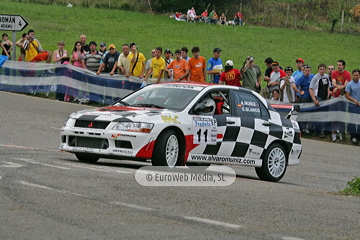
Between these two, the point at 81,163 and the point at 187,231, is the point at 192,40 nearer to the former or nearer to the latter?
the point at 81,163

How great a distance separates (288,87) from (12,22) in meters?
11.3

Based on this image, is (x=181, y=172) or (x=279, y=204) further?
(x=181, y=172)

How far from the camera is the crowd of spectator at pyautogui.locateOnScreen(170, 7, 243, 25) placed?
246 feet

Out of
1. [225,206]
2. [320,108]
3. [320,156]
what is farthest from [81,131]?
[320,108]

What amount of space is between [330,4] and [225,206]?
75.3 metres

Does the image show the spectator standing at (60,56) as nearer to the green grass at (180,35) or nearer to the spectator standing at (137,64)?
the spectator standing at (137,64)

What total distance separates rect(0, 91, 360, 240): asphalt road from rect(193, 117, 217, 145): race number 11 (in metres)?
0.90

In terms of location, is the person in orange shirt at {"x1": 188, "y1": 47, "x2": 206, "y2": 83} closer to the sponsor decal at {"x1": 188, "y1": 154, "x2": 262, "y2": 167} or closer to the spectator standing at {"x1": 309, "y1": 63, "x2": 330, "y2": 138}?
the spectator standing at {"x1": 309, "y1": 63, "x2": 330, "y2": 138}

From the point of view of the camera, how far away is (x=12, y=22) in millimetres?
26828

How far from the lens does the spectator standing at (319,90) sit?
1991 centimetres

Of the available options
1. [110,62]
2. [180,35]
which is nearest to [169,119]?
[110,62]

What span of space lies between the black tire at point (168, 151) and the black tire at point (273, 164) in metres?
1.92

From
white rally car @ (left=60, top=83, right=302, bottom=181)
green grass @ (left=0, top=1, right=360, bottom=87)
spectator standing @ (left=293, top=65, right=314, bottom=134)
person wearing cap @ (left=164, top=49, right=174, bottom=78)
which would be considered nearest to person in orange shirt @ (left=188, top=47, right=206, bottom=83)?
person wearing cap @ (left=164, top=49, right=174, bottom=78)

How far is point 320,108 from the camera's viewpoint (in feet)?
65.6
